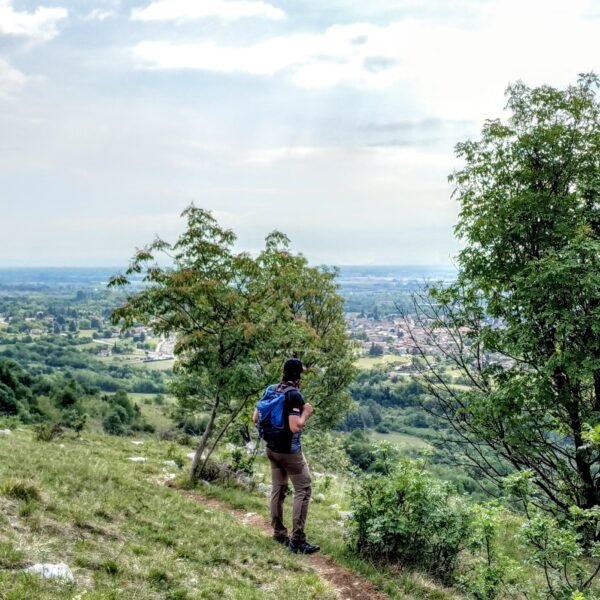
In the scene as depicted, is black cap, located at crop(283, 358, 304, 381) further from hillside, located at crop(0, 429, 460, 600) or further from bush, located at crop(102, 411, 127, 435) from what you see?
bush, located at crop(102, 411, 127, 435)

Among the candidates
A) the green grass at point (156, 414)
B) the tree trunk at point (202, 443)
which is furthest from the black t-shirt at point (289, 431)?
the green grass at point (156, 414)

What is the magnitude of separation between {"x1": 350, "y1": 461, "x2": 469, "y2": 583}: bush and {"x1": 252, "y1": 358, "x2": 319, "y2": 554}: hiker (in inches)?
39.3

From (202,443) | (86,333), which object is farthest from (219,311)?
(86,333)

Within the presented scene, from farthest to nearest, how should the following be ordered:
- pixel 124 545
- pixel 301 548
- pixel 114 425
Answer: pixel 114 425, pixel 301 548, pixel 124 545

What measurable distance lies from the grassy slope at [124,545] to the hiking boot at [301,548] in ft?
0.85

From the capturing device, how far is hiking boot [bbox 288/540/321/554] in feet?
27.2

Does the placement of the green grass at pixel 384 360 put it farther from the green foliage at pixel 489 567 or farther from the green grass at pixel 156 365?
the green grass at pixel 156 365

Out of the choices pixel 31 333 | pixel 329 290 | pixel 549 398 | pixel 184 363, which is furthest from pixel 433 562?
pixel 31 333

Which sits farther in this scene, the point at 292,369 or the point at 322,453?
the point at 322,453

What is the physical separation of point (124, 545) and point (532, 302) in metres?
8.49

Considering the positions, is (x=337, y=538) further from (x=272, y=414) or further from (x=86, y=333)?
(x=86, y=333)

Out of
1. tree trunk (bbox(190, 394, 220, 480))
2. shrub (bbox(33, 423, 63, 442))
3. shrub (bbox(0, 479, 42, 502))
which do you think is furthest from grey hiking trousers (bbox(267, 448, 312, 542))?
shrub (bbox(33, 423, 63, 442))

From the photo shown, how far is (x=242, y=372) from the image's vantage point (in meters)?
11.7

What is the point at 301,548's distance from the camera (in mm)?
8312
